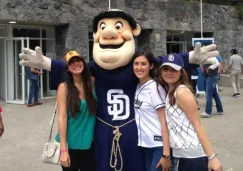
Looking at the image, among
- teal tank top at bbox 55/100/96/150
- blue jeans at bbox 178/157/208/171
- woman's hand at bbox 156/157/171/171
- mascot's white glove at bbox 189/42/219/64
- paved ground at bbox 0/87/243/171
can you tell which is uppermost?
mascot's white glove at bbox 189/42/219/64

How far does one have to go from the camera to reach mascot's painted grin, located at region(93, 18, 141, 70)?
133 inches

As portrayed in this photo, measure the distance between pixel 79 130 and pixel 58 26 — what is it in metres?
8.64

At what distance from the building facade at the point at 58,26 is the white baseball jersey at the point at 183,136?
7.91 m

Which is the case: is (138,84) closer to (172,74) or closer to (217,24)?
(172,74)

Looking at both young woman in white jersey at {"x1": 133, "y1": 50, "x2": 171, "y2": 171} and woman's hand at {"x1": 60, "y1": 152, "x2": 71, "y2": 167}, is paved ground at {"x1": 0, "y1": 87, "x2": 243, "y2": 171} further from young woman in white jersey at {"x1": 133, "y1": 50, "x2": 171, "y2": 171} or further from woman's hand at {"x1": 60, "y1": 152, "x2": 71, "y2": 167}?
young woman in white jersey at {"x1": 133, "y1": 50, "x2": 171, "y2": 171}

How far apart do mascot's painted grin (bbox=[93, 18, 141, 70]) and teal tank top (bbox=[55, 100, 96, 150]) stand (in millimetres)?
471

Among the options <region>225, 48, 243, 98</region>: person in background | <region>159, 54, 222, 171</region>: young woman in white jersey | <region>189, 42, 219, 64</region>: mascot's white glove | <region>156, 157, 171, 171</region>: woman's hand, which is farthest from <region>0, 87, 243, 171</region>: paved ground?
<region>159, 54, 222, 171</region>: young woman in white jersey

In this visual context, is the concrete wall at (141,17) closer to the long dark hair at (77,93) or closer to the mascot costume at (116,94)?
the mascot costume at (116,94)

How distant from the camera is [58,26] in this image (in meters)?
11.4

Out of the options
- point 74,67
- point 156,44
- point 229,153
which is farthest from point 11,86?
point 74,67

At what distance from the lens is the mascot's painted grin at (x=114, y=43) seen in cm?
338

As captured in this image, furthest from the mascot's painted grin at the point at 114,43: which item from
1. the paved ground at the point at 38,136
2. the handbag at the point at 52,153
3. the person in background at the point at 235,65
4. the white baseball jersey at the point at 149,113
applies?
the person in background at the point at 235,65

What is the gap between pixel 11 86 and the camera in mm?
11086

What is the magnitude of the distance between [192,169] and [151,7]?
10.8 m
